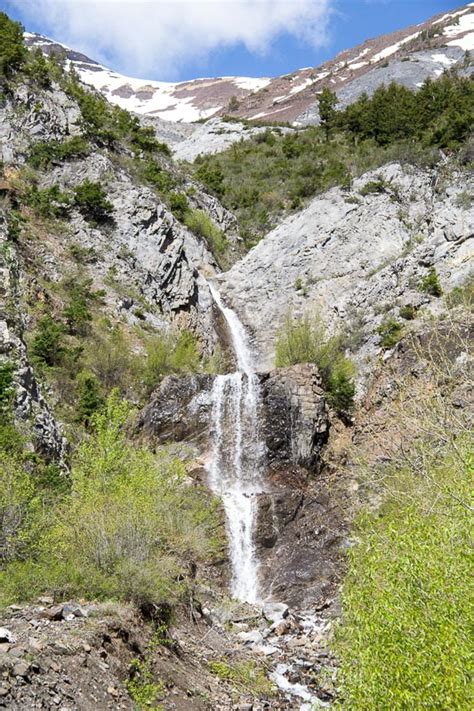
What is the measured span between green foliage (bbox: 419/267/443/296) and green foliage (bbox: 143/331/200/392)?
36.8ft

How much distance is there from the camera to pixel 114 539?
37.4 ft

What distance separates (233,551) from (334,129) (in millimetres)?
40319

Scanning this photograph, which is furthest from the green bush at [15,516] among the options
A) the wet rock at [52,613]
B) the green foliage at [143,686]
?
the green foliage at [143,686]

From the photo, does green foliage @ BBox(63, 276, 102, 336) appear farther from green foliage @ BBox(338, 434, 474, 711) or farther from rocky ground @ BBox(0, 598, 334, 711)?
green foliage @ BBox(338, 434, 474, 711)

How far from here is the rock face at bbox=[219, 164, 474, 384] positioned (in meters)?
28.2

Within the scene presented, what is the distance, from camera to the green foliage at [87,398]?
2208 cm

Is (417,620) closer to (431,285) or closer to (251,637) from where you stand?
(251,637)

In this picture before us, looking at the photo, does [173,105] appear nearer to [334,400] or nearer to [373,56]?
[373,56]

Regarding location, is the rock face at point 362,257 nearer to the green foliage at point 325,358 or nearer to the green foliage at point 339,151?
the green foliage at point 325,358

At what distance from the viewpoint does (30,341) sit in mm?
23484

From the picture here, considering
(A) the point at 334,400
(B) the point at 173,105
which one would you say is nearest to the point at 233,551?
(A) the point at 334,400

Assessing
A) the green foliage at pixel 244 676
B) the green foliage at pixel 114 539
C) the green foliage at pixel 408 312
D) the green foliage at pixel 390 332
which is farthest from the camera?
the green foliage at pixel 408 312

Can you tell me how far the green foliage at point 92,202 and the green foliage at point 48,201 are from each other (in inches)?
27.4

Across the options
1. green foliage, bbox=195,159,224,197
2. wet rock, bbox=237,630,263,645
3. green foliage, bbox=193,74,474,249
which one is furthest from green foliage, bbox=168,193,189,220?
wet rock, bbox=237,630,263,645
